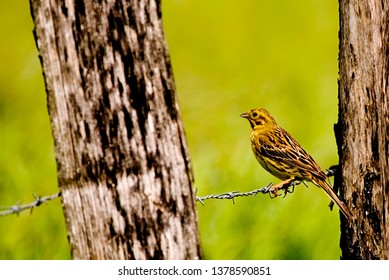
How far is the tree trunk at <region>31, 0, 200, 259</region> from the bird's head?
2652mm

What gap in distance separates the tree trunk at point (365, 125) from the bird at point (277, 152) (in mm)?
1180

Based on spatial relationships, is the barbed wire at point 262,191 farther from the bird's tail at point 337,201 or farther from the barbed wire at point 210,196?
the bird's tail at point 337,201

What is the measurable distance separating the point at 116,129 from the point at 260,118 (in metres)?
2.91

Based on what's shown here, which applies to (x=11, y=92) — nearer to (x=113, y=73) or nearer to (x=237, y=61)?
(x=237, y=61)

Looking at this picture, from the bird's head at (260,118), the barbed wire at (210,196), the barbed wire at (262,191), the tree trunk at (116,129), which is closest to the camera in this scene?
the tree trunk at (116,129)

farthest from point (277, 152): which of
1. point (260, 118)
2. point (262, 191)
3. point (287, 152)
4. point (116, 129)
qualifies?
point (116, 129)

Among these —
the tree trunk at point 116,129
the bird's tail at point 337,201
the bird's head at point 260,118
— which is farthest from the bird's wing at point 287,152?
the tree trunk at point 116,129

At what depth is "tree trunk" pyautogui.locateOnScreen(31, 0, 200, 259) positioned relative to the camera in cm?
335

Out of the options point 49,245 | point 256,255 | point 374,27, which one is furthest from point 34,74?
point 374,27

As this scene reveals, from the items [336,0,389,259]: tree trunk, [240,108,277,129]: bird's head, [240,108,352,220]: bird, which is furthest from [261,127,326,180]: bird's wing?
[336,0,389,259]: tree trunk

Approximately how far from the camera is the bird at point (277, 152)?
19.6 ft

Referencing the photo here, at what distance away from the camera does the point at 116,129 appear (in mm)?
3404

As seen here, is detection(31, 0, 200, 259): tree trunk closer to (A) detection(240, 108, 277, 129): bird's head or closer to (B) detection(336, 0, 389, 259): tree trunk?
(B) detection(336, 0, 389, 259): tree trunk

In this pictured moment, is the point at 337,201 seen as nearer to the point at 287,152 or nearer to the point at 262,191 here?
the point at 262,191
